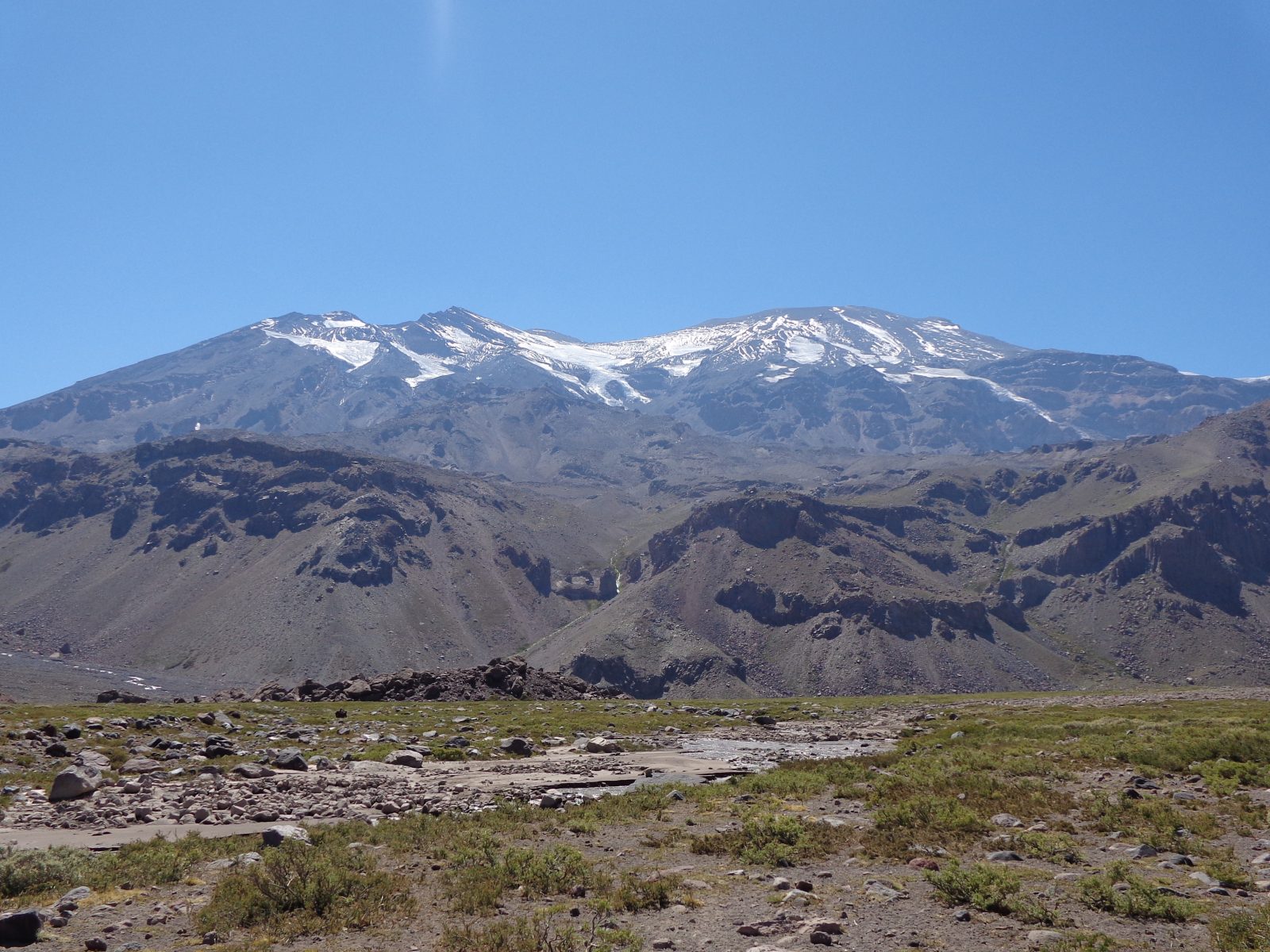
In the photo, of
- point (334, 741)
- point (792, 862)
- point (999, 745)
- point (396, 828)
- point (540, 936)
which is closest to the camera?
point (540, 936)

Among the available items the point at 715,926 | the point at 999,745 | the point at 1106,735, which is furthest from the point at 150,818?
the point at 1106,735

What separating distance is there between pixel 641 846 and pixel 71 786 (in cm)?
1774

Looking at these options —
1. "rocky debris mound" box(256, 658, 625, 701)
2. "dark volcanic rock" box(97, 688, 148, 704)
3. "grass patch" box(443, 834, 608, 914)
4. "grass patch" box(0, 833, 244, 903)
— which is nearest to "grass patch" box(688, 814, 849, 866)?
"grass patch" box(443, 834, 608, 914)

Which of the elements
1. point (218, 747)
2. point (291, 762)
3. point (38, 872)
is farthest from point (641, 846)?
point (218, 747)

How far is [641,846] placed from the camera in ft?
68.7

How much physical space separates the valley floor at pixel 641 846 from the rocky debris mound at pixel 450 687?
37195 mm

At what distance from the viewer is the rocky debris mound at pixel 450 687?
7512cm

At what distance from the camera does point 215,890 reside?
55.0ft

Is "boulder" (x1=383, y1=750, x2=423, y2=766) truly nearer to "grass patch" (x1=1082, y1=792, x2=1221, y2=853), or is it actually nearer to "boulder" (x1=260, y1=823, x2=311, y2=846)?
"boulder" (x1=260, y1=823, x2=311, y2=846)

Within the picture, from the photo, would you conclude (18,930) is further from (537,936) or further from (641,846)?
(641,846)

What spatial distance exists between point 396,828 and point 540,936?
9.15 m

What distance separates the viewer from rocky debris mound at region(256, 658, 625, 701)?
7512 cm

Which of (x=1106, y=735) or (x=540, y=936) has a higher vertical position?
(x=540, y=936)

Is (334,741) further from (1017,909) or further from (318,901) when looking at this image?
(1017,909)
